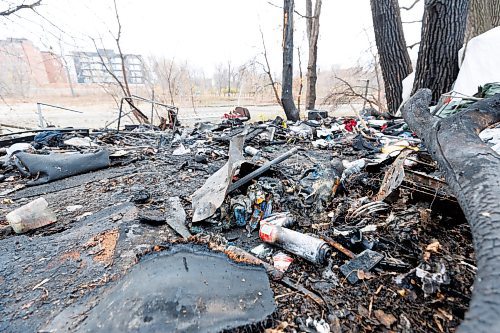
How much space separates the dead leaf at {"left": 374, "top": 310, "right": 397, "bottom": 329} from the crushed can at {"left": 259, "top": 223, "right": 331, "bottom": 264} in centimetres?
40

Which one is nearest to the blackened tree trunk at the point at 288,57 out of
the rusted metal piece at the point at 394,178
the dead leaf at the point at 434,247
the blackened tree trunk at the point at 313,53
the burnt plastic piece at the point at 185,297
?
the blackened tree trunk at the point at 313,53

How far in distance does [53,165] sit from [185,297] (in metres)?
3.06

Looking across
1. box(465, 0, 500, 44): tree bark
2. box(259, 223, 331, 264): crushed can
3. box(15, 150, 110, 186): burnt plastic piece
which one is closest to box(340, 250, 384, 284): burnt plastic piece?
box(259, 223, 331, 264): crushed can

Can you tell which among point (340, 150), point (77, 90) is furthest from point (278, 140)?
point (77, 90)

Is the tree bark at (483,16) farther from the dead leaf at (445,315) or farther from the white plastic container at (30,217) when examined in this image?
the white plastic container at (30,217)

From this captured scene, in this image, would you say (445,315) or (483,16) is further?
(483,16)

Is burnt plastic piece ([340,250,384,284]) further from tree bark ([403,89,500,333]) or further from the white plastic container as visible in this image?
the white plastic container

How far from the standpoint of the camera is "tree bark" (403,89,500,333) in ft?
2.07

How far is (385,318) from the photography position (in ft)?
3.64

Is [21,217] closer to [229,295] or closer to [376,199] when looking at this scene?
[229,295]

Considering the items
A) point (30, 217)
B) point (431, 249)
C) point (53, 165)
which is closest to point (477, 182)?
point (431, 249)

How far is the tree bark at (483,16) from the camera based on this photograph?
584 cm

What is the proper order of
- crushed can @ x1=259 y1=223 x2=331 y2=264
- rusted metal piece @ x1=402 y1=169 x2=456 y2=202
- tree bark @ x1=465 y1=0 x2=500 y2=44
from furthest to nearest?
tree bark @ x1=465 y1=0 x2=500 y2=44 < rusted metal piece @ x1=402 y1=169 x2=456 y2=202 < crushed can @ x1=259 y1=223 x2=331 y2=264

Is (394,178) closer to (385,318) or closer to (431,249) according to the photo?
(431,249)
